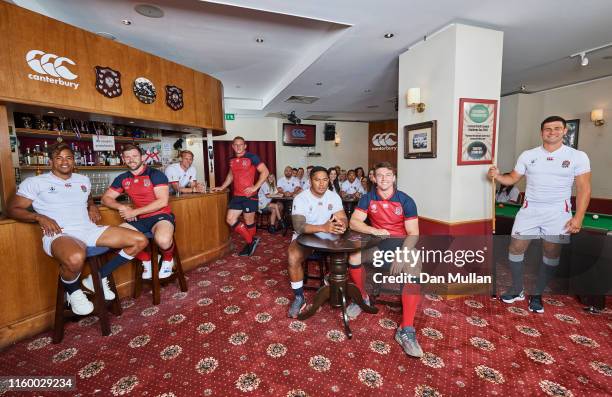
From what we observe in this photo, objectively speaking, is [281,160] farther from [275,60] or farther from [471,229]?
[471,229]

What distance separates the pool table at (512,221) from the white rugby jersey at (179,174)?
4500 mm

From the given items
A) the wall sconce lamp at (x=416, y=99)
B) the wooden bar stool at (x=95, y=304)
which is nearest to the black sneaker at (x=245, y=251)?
the wooden bar stool at (x=95, y=304)

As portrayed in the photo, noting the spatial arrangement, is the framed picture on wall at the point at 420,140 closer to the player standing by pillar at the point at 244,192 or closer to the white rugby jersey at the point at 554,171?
the white rugby jersey at the point at 554,171

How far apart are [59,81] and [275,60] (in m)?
2.89

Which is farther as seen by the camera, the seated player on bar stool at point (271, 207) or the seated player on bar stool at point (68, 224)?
the seated player on bar stool at point (271, 207)

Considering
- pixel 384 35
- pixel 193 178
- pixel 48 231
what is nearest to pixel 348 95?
pixel 384 35

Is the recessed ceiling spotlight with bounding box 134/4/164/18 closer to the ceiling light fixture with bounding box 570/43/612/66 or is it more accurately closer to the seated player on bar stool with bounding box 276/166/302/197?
the seated player on bar stool with bounding box 276/166/302/197

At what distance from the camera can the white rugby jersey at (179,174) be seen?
14.7ft

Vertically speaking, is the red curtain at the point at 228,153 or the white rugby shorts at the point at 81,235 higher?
the red curtain at the point at 228,153

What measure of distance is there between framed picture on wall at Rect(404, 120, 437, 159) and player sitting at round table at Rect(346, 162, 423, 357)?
101 cm

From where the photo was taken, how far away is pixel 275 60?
4.62 m

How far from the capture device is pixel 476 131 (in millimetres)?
→ 3049

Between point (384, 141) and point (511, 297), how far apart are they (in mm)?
7759

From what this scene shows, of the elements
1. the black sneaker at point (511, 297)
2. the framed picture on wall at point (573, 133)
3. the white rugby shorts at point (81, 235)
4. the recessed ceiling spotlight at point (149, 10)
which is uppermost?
the recessed ceiling spotlight at point (149, 10)
